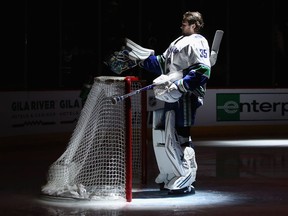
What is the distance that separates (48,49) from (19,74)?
1175 millimetres

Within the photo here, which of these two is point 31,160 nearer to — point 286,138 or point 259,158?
point 259,158

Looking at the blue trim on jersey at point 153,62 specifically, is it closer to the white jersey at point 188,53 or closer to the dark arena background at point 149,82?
the white jersey at point 188,53

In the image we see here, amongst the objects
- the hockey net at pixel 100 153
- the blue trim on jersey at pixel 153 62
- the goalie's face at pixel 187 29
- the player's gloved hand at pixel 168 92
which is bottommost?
the hockey net at pixel 100 153

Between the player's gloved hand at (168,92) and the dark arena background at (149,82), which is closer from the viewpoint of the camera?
the player's gloved hand at (168,92)

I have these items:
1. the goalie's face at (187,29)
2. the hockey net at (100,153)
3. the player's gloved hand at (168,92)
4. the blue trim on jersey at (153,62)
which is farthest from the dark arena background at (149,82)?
the goalie's face at (187,29)

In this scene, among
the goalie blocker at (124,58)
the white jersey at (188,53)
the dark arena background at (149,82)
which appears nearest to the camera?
the white jersey at (188,53)

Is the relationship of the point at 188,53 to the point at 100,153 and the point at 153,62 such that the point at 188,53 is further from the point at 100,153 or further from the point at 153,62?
the point at 100,153

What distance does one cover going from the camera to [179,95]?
753 centimetres

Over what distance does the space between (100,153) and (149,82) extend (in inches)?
384

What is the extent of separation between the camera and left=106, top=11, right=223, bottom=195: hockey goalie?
7512 mm

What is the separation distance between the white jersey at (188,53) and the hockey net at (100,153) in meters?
0.40

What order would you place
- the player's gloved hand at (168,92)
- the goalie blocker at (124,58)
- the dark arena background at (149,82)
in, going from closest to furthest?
1. the player's gloved hand at (168,92)
2. the dark arena background at (149,82)
3. the goalie blocker at (124,58)

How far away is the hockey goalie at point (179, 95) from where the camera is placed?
751cm

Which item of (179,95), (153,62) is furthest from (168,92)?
(153,62)
